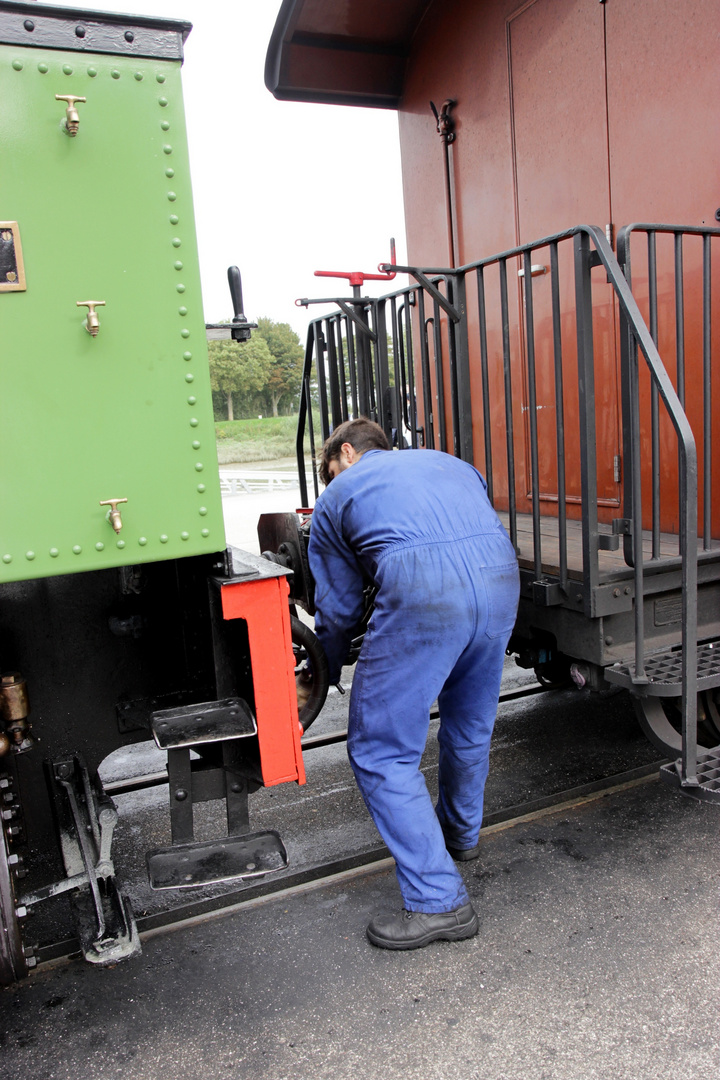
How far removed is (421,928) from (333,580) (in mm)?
1093

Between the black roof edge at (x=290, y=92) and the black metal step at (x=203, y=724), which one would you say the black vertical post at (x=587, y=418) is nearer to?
the black metal step at (x=203, y=724)

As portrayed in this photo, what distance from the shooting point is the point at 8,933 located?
1976 mm

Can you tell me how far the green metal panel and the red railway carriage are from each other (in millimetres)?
1433

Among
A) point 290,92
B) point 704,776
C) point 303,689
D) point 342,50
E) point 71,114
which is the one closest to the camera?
point 71,114

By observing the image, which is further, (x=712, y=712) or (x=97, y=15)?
(x=712, y=712)

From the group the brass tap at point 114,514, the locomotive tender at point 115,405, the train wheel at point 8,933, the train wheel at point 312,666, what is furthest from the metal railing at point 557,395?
the train wheel at point 8,933

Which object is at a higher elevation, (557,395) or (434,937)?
(557,395)

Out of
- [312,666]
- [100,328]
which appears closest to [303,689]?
[312,666]

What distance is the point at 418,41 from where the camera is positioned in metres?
4.66

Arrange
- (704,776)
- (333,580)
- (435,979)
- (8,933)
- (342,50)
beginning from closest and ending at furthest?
(8,933)
(435,979)
(704,776)
(333,580)
(342,50)

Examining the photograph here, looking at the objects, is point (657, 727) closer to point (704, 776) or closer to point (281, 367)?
point (704, 776)

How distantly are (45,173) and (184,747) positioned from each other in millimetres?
1365

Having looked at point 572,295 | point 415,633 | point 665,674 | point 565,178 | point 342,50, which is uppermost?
point 342,50

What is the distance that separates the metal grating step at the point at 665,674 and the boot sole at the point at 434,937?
898 mm
